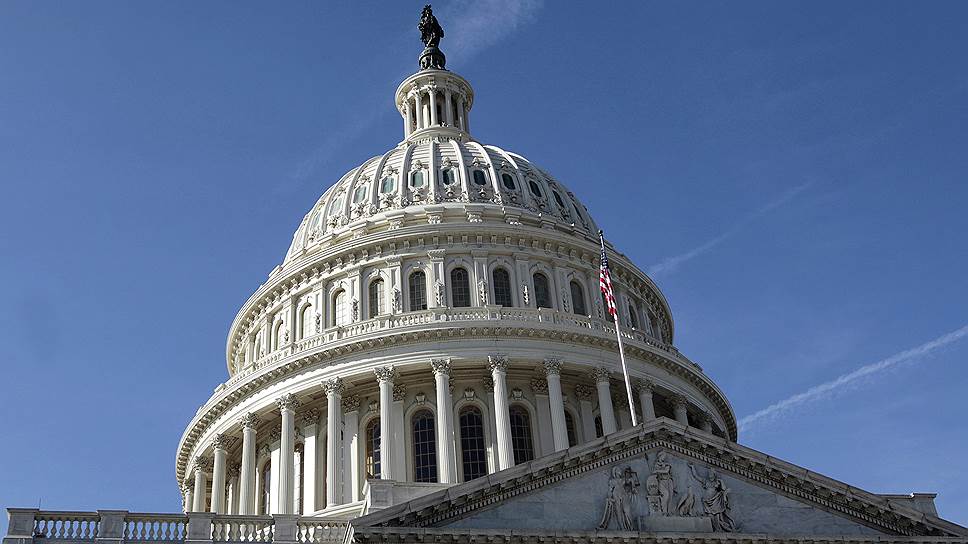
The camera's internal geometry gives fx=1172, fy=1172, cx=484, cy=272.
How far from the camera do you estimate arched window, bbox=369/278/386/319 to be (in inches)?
2397

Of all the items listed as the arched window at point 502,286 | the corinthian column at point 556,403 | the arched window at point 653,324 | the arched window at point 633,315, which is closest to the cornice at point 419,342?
the corinthian column at point 556,403

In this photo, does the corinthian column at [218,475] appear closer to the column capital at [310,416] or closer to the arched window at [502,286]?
the column capital at [310,416]

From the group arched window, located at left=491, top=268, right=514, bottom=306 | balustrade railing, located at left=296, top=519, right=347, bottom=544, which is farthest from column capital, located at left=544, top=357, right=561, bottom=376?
balustrade railing, located at left=296, top=519, right=347, bottom=544

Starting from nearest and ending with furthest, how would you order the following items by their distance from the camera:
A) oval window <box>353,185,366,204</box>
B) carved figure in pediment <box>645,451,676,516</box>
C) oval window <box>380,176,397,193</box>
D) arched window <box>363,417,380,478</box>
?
carved figure in pediment <box>645,451,676,516</box>
arched window <box>363,417,380,478</box>
oval window <box>380,176,397,193</box>
oval window <box>353,185,366,204</box>

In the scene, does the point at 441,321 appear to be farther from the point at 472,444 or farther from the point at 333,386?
the point at 472,444

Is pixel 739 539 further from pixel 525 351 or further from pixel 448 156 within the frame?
pixel 448 156

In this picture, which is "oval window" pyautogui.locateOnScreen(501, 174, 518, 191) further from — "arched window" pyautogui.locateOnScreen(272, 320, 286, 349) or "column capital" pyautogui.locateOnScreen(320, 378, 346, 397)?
"column capital" pyautogui.locateOnScreen(320, 378, 346, 397)

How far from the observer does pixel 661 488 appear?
36031mm

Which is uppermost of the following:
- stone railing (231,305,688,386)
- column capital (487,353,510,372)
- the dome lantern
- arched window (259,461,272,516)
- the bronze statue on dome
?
the bronze statue on dome

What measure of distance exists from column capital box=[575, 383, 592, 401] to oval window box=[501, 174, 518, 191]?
50.7 ft

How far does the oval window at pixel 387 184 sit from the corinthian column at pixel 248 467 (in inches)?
664

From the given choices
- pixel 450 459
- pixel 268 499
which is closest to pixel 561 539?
pixel 450 459

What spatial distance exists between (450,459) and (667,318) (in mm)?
23907

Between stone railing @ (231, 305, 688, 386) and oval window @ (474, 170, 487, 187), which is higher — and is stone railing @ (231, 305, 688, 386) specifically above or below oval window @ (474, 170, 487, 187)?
below
